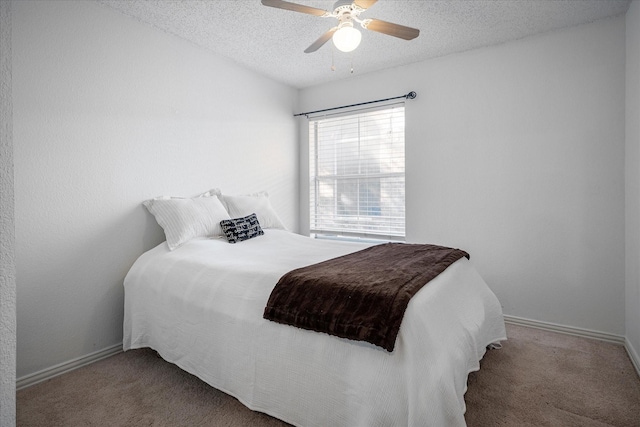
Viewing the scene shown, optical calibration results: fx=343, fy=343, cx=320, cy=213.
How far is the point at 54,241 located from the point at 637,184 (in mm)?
3857

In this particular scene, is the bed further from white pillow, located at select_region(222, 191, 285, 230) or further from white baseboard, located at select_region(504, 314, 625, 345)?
white baseboard, located at select_region(504, 314, 625, 345)

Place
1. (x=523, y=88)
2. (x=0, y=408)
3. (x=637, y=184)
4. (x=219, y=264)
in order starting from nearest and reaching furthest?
(x=0, y=408), (x=219, y=264), (x=637, y=184), (x=523, y=88)

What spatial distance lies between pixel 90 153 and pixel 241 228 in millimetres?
1171

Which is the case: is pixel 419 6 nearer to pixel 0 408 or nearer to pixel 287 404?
pixel 287 404

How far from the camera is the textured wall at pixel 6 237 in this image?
0.86m

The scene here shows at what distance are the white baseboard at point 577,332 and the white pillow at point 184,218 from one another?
272 centimetres

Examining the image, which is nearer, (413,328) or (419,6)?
(413,328)

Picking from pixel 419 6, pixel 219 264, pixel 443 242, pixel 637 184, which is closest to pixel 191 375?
pixel 219 264

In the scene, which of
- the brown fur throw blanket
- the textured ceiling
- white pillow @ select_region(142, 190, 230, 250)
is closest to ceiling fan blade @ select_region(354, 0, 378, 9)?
the textured ceiling

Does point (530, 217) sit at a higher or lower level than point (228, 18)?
lower

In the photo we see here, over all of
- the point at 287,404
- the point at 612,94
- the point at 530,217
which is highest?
the point at 612,94

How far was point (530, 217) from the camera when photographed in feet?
9.86

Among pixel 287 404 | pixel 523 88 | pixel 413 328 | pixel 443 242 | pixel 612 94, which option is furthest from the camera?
pixel 443 242

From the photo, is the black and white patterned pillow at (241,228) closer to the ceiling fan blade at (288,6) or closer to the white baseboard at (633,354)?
the ceiling fan blade at (288,6)
